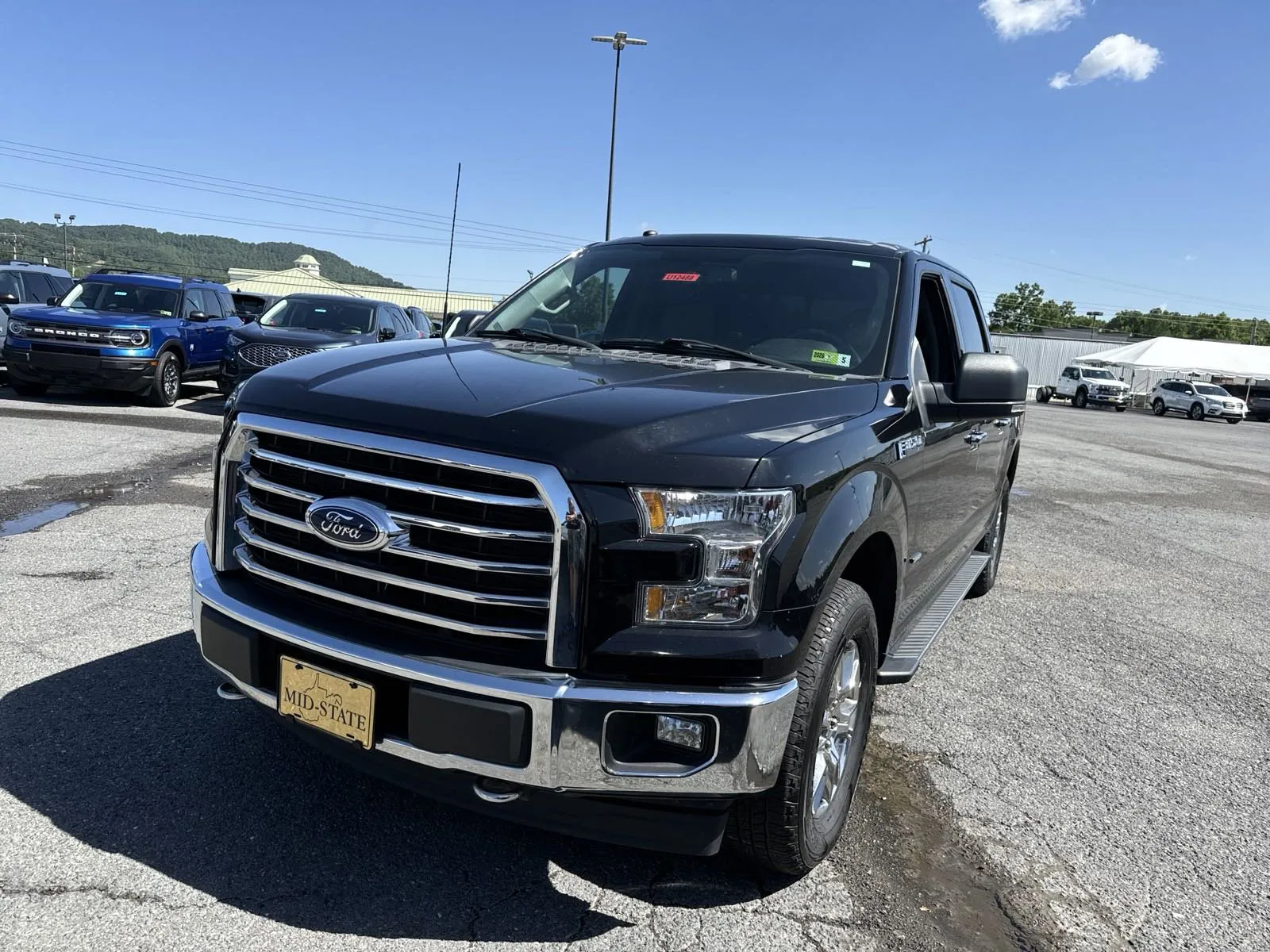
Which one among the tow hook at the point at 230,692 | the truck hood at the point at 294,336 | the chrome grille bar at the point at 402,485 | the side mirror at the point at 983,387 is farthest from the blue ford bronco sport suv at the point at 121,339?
the side mirror at the point at 983,387

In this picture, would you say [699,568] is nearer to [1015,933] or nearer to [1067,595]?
[1015,933]

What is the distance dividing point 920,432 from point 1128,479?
464 inches

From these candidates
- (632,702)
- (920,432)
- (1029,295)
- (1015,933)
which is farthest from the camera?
(1029,295)

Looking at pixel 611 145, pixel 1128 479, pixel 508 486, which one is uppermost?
pixel 611 145

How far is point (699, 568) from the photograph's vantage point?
7.44 feet

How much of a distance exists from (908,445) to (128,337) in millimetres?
12496

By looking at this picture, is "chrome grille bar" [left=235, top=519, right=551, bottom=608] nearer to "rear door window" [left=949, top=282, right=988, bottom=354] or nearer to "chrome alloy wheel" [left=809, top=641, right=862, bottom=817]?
"chrome alloy wheel" [left=809, top=641, right=862, bottom=817]

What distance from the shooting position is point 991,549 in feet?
20.0

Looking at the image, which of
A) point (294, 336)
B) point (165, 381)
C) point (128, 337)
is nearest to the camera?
point (294, 336)

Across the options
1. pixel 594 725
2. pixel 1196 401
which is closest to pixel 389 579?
pixel 594 725

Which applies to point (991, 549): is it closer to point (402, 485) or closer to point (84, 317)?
point (402, 485)

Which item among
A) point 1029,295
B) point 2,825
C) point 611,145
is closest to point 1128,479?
point 2,825

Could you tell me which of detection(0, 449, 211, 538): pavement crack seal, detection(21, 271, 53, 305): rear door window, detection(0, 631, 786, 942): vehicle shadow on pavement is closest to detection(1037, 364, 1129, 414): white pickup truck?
detection(21, 271, 53, 305): rear door window

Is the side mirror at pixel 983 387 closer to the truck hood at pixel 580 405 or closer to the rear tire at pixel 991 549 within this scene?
the truck hood at pixel 580 405
